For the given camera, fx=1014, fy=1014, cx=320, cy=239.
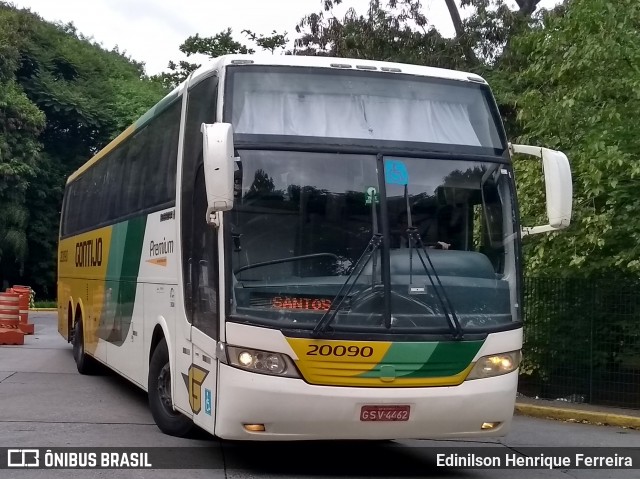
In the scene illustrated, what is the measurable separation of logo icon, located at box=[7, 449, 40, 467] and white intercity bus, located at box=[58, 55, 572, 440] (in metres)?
1.35

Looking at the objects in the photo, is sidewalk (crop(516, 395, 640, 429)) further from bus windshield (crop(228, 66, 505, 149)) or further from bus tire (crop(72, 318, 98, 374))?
bus tire (crop(72, 318, 98, 374))

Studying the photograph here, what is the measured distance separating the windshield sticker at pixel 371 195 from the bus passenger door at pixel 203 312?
4.09ft

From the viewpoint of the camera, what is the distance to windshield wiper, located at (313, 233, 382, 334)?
7758 mm

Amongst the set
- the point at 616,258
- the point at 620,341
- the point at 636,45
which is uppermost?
the point at 636,45

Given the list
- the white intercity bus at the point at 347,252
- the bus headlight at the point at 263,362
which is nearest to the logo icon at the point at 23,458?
the white intercity bus at the point at 347,252

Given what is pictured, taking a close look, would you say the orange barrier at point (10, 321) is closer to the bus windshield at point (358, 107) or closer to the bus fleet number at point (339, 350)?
the bus windshield at point (358, 107)

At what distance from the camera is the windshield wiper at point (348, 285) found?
7758 millimetres

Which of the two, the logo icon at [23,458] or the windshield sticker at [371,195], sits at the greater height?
the windshield sticker at [371,195]

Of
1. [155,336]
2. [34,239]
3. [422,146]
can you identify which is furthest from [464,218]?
[34,239]

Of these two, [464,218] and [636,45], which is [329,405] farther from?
[636,45]

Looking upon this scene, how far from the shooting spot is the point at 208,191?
301 inches

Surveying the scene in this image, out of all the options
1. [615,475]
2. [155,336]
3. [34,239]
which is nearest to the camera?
[615,475]

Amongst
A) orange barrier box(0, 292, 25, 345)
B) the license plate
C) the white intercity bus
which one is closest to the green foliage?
the white intercity bus

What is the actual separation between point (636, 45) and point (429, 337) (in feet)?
25.3
